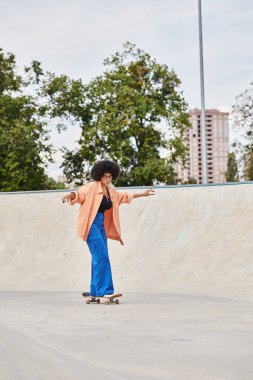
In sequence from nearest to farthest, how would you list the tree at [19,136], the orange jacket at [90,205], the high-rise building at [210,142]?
1. the orange jacket at [90,205]
2. the tree at [19,136]
3. the high-rise building at [210,142]

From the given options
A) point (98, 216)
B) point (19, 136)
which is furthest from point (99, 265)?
point (19, 136)

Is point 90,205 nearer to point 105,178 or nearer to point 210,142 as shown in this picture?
point 105,178

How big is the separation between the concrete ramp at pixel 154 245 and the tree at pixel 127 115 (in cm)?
2638

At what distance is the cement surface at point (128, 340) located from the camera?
14.2 ft

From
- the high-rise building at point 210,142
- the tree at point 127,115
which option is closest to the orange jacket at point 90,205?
the tree at point 127,115

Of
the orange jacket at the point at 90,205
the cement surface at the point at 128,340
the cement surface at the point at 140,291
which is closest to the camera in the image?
the cement surface at the point at 128,340

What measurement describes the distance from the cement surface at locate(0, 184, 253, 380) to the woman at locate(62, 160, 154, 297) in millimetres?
363

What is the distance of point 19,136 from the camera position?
133ft

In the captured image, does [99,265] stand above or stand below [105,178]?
below

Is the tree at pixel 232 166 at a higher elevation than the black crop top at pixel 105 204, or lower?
higher

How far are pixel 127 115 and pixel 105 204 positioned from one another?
106 ft

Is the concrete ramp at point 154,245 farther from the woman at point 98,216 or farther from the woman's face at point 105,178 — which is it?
the woman's face at point 105,178

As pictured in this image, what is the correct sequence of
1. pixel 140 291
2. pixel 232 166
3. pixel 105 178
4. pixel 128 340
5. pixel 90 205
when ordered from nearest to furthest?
1. pixel 128 340
2. pixel 90 205
3. pixel 105 178
4. pixel 140 291
5. pixel 232 166

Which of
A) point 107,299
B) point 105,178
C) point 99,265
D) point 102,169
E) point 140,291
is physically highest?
point 102,169
